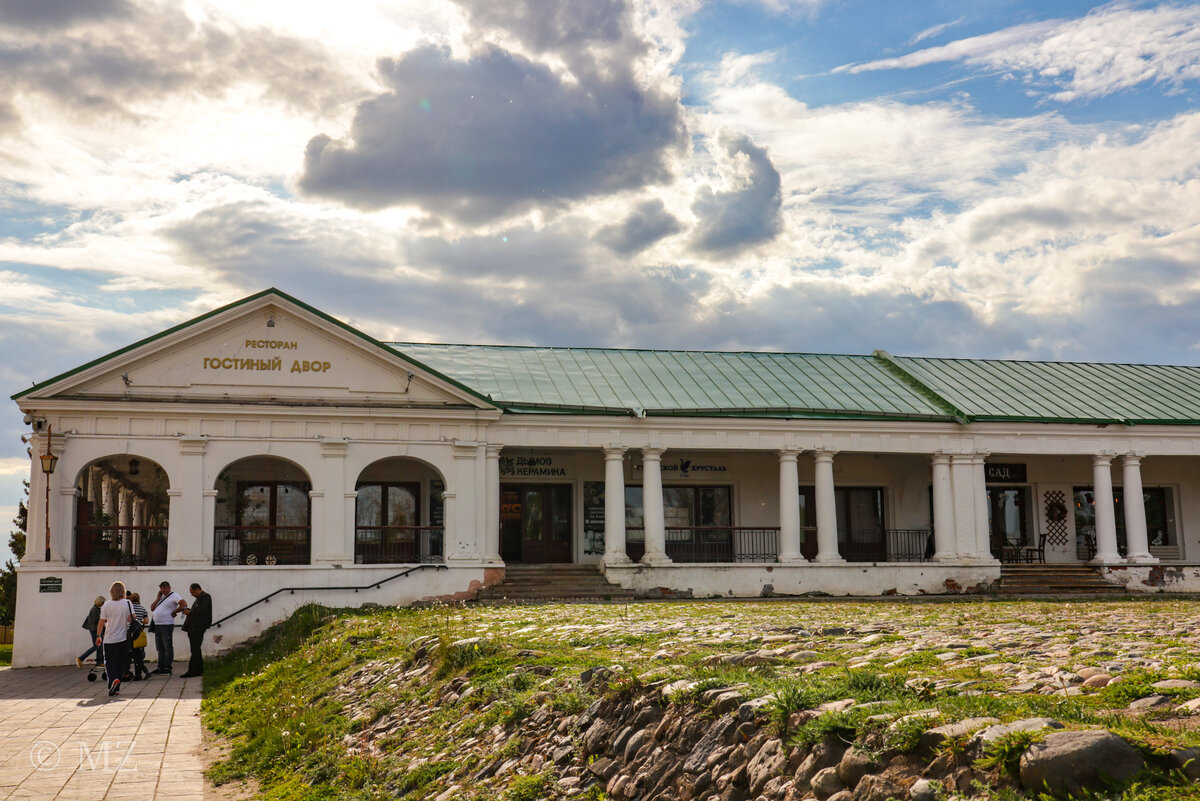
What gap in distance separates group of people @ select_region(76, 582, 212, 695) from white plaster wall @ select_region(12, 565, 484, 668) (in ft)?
1.48

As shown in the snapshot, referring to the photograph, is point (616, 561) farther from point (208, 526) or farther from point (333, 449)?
point (208, 526)

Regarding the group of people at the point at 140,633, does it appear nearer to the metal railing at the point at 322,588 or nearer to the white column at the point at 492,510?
the metal railing at the point at 322,588

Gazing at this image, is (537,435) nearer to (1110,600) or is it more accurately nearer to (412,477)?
(412,477)

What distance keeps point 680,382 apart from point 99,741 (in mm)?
17427

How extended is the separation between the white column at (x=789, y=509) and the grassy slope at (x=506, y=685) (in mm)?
7229

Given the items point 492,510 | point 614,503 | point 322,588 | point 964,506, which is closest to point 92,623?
point 322,588

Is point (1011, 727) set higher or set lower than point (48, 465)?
lower

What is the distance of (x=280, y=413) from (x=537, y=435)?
5.69m

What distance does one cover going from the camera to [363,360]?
22.5m

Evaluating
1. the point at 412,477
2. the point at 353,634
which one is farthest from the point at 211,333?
the point at 353,634

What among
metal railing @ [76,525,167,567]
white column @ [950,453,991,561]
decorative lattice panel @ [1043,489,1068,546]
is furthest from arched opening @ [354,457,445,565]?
decorative lattice panel @ [1043,489,1068,546]

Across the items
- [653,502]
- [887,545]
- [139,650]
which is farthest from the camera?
[887,545]

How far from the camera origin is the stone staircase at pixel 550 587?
22.0 m

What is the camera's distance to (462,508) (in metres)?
22.7
